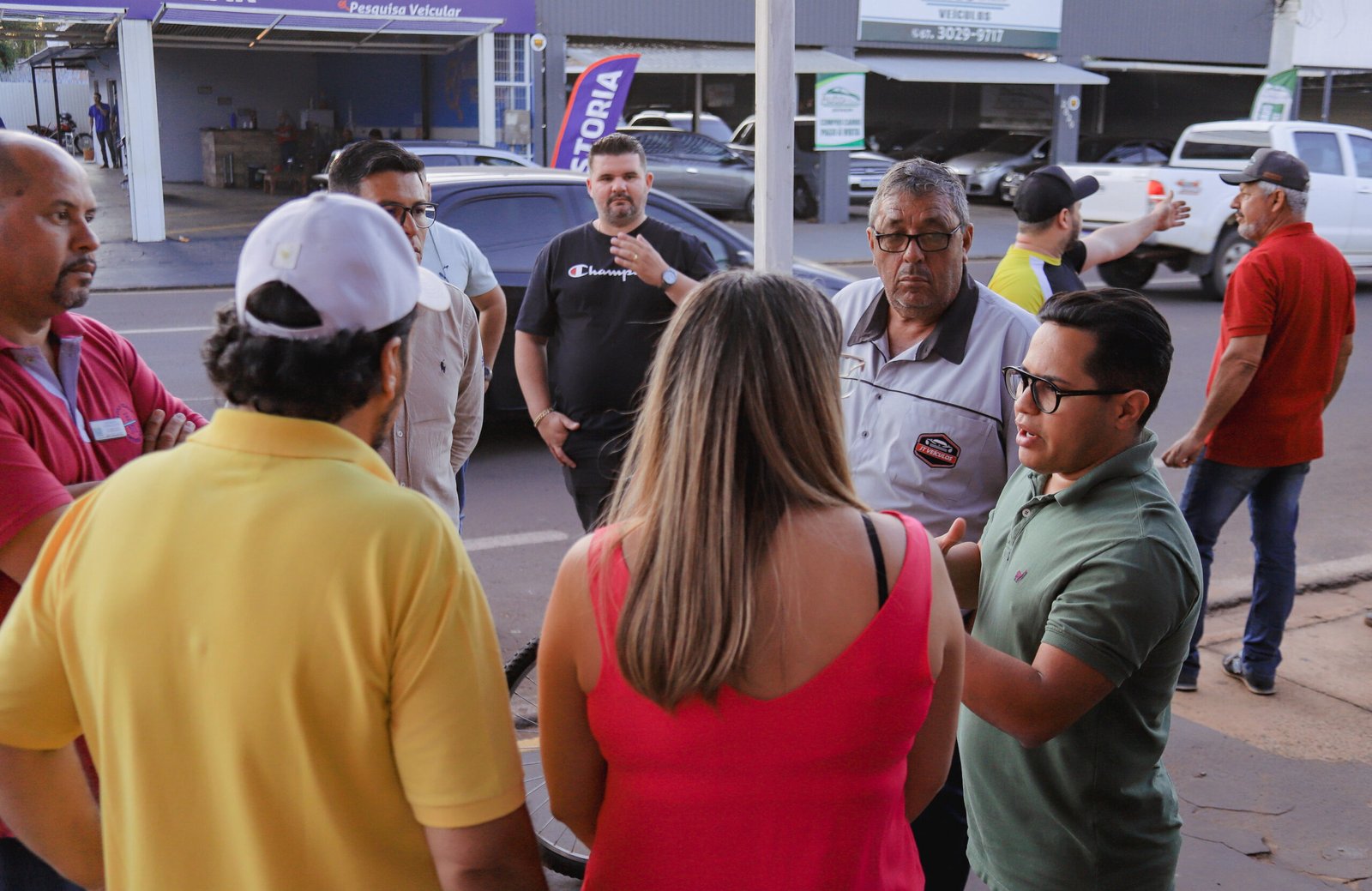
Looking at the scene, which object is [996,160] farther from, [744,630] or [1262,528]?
[744,630]

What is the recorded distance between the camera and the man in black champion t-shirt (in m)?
4.63

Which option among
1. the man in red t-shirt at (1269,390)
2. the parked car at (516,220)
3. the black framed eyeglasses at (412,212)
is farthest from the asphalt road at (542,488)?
the man in red t-shirt at (1269,390)

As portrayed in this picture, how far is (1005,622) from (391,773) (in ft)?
4.14

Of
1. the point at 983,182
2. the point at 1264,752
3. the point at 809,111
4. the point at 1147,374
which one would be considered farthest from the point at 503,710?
the point at 809,111

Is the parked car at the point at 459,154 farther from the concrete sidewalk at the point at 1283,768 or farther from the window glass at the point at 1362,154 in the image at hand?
the concrete sidewalk at the point at 1283,768

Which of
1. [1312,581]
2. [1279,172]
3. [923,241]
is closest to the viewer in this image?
[923,241]

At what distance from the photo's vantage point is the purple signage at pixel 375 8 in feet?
60.3

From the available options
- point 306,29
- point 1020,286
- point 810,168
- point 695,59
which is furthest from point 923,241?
point 810,168

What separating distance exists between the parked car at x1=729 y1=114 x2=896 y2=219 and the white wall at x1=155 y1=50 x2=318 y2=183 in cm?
1266

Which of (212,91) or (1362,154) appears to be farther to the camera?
(212,91)

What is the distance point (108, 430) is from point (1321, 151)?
15.0m

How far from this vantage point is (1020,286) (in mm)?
4480

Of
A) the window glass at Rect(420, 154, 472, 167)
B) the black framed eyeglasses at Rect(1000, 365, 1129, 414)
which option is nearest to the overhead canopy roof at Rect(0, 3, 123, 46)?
the window glass at Rect(420, 154, 472, 167)

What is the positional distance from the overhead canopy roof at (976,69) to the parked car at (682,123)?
3.59m
